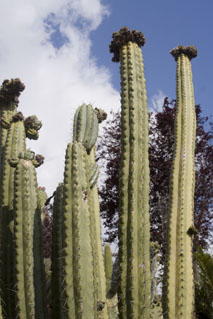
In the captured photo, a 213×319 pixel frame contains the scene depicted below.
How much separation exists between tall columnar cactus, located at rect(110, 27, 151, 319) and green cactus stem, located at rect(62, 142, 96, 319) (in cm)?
49

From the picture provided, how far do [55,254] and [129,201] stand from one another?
73 centimetres

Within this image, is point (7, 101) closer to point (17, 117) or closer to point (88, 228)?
point (17, 117)

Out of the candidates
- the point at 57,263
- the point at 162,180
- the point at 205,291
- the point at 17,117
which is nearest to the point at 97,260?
the point at 57,263

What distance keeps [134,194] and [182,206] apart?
1334 millimetres

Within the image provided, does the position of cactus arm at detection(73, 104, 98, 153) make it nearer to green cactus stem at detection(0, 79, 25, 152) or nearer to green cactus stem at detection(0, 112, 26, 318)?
green cactus stem at detection(0, 112, 26, 318)

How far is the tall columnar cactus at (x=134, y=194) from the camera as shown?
9.36ft

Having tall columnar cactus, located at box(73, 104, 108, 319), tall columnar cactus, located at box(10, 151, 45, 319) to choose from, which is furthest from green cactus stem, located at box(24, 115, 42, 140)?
tall columnar cactus, located at box(10, 151, 45, 319)

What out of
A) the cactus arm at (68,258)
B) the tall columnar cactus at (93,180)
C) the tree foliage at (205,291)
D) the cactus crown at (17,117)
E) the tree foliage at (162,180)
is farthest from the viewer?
the tree foliage at (162,180)

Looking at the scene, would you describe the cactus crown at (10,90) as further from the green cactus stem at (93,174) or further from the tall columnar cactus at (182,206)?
the tall columnar cactus at (182,206)

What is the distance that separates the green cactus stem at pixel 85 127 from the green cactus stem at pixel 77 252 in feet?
1.96

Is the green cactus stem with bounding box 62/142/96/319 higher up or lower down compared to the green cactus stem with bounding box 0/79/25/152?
lower down

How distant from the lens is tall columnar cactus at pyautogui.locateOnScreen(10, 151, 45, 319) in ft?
8.73

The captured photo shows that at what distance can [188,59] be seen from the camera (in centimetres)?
550

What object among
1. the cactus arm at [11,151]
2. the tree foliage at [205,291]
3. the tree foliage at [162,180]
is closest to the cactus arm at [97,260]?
the cactus arm at [11,151]
